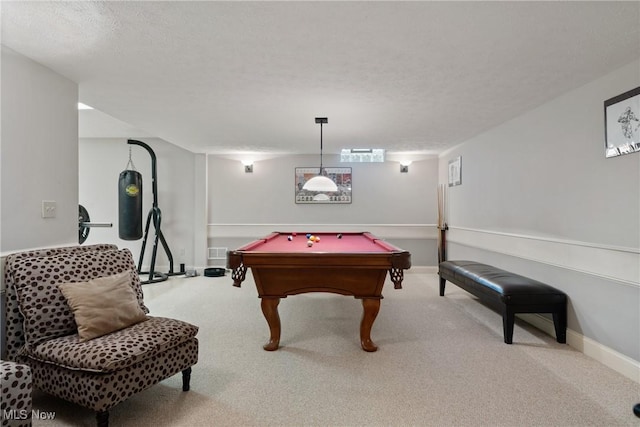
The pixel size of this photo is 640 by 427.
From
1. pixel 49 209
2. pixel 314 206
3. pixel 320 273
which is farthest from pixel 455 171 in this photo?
pixel 49 209

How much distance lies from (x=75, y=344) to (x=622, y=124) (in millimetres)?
3839

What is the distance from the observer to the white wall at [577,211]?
230 centimetres

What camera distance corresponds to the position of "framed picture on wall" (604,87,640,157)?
7.30 ft

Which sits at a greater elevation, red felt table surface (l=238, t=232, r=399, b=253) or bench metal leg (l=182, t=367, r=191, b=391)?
red felt table surface (l=238, t=232, r=399, b=253)

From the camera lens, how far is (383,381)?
2182 millimetres

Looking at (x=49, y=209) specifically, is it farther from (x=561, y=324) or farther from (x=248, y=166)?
(x=561, y=324)

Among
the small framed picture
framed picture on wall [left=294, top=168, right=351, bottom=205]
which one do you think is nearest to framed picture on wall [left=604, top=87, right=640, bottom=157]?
the small framed picture

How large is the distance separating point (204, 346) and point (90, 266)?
3.80ft

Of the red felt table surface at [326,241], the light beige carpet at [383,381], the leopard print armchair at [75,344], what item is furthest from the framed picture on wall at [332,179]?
the leopard print armchair at [75,344]

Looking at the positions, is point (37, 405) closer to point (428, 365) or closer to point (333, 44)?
point (428, 365)

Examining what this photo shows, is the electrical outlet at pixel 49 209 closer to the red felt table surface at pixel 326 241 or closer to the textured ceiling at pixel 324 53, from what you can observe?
the textured ceiling at pixel 324 53

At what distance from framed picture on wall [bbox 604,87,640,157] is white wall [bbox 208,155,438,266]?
12.3ft

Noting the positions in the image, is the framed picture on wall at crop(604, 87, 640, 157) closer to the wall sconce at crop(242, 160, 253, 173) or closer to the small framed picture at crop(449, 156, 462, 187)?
the small framed picture at crop(449, 156, 462, 187)

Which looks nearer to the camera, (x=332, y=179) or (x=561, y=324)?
(x=561, y=324)
